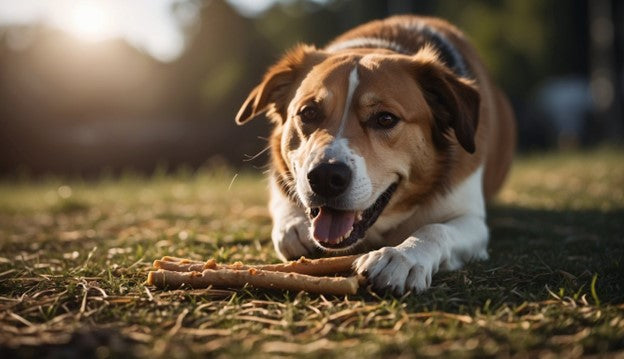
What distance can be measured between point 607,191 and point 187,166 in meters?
9.47

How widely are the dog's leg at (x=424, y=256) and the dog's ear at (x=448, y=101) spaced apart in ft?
1.49

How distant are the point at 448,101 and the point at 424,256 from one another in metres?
1.03

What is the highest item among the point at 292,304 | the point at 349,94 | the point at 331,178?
the point at 349,94

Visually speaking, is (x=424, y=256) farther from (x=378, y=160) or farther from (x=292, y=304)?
(x=292, y=304)

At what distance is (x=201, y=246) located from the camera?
3.68 meters

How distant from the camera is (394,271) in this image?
2488 mm

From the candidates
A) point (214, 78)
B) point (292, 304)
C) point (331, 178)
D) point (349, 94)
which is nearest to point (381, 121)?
point (349, 94)

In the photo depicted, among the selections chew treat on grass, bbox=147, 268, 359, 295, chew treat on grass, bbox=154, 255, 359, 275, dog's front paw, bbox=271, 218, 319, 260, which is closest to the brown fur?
dog's front paw, bbox=271, 218, 319, 260

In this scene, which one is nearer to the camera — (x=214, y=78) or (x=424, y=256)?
(x=424, y=256)

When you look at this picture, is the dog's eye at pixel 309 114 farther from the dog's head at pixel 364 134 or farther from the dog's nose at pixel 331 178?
the dog's nose at pixel 331 178

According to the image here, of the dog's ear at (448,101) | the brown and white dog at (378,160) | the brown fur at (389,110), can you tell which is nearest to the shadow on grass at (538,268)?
the brown and white dog at (378,160)

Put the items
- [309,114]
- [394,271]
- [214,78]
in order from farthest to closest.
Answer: [214,78] → [309,114] → [394,271]

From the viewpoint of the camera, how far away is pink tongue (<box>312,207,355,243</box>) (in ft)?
9.39

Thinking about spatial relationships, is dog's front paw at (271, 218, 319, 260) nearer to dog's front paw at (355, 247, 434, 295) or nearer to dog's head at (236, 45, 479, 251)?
dog's head at (236, 45, 479, 251)
